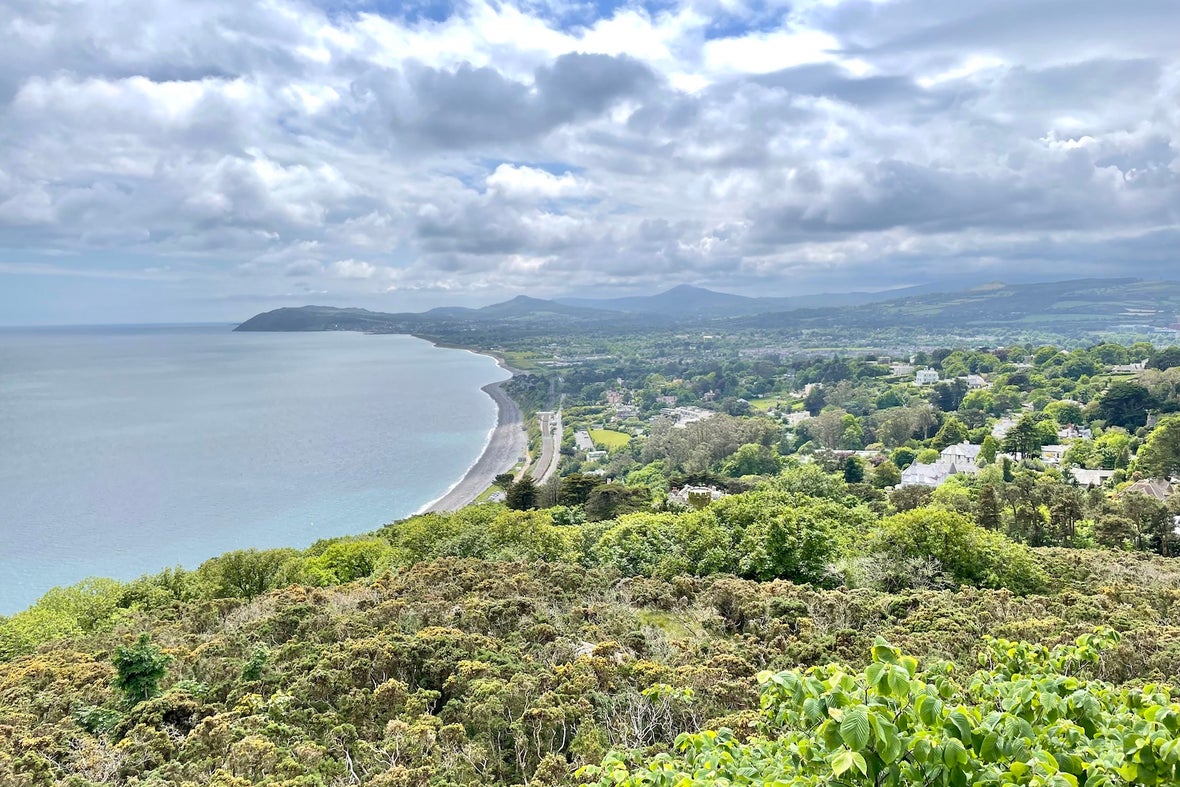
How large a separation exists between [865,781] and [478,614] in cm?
855

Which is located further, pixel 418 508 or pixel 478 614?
pixel 418 508

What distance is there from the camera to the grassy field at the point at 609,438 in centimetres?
5697

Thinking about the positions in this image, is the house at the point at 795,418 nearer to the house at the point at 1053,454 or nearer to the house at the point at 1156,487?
the house at the point at 1053,454

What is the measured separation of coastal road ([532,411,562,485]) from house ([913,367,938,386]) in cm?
4136

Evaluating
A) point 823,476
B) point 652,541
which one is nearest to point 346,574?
point 652,541

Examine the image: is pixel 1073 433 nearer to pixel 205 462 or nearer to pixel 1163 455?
pixel 1163 455

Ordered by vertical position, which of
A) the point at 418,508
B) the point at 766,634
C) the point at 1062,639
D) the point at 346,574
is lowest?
the point at 418,508

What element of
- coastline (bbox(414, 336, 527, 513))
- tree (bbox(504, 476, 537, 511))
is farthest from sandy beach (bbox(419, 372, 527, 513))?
tree (bbox(504, 476, 537, 511))

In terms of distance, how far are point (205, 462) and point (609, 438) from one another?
105 ft

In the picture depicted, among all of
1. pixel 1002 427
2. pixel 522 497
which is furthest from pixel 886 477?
pixel 522 497

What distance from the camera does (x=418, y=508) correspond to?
3656 centimetres

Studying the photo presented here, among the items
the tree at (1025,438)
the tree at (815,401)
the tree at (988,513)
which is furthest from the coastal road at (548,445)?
the tree at (1025,438)

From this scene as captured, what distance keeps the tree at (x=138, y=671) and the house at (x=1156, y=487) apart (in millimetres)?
31393

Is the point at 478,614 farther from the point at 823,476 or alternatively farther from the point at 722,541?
the point at 823,476
